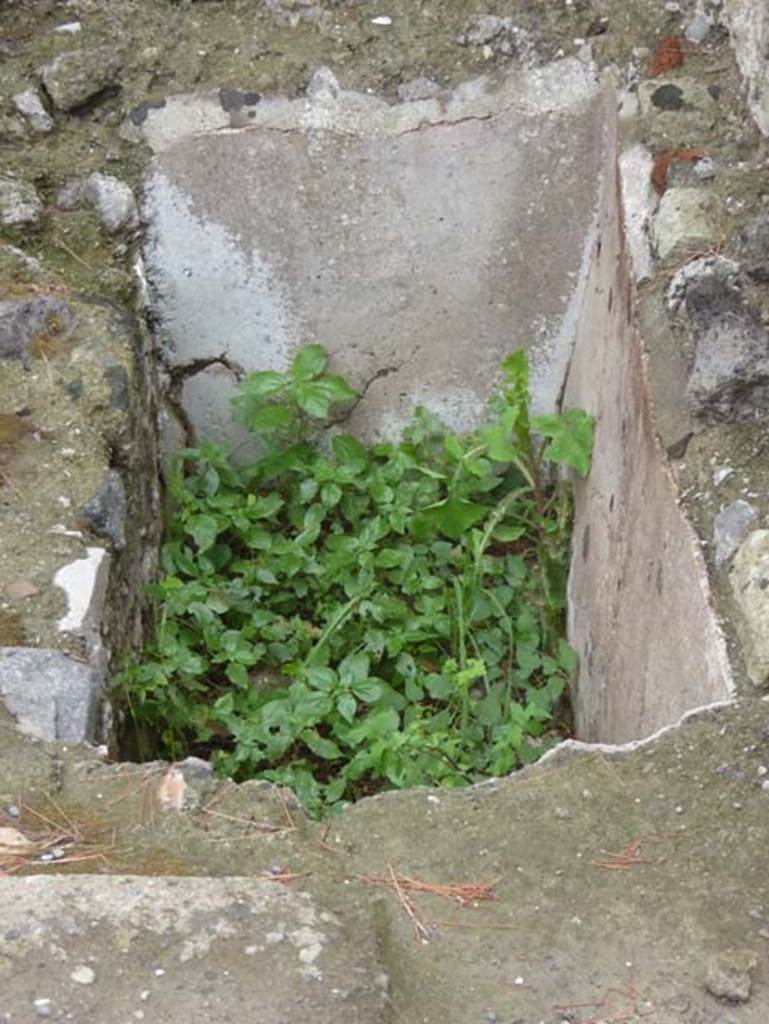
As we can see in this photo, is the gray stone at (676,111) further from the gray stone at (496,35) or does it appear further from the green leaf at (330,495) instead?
the green leaf at (330,495)

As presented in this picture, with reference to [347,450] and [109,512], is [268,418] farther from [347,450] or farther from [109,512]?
[109,512]

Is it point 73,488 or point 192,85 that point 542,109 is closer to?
point 192,85

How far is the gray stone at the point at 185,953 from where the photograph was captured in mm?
1675

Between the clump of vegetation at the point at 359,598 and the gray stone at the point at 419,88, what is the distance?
598 millimetres

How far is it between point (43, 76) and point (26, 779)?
1.81m

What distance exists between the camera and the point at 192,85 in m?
3.36

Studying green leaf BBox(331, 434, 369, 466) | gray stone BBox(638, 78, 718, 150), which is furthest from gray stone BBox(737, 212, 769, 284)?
green leaf BBox(331, 434, 369, 466)

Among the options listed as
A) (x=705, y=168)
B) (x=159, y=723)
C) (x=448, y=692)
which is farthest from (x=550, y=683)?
(x=705, y=168)

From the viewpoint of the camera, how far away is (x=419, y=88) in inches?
132

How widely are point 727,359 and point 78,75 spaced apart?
1609 millimetres

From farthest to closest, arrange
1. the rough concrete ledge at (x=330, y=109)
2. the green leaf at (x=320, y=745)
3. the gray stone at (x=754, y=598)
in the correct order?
the rough concrete ledge at (x=330, y=109), the green leaf at (x=320, y=745), the gray stone at (x=754, y=598)

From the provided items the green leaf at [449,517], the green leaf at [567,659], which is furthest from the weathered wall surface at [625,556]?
the green leaf at [449,517]

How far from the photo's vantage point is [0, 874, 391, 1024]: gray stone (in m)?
1.67

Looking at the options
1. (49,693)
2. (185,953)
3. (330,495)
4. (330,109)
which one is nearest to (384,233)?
(330,109)
